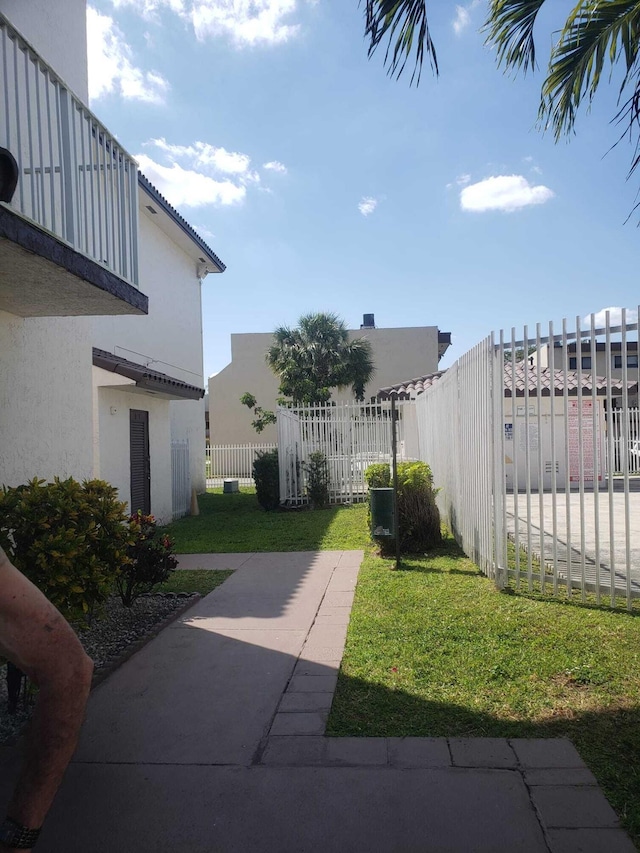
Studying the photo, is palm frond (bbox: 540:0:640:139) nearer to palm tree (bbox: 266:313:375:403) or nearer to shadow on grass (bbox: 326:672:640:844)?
shadow on grass (bbox: 326:672:640:844)

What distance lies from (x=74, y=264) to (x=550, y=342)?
384 centimetres

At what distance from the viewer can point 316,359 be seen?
2392cm

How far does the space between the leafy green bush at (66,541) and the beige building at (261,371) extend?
27648mm

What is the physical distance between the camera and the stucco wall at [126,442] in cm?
1022

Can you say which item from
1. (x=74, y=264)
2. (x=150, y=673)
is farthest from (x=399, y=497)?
(x=74, y=264)

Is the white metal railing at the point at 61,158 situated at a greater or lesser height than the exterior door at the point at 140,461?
greater

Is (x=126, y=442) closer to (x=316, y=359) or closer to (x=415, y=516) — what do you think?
(x=415, y=516)

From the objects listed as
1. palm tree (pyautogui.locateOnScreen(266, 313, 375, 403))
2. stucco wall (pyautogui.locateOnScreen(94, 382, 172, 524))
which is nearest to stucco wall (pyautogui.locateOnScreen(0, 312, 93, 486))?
stucco wall (pyautogui.locateOnScreen(94, 382, 172, 524))

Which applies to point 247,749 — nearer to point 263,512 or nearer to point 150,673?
point 150,673

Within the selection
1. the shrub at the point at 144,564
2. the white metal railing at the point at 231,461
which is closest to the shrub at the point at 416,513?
the shrub at the point at 144,564

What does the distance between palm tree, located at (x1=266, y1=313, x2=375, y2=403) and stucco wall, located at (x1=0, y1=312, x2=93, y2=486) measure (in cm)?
1665

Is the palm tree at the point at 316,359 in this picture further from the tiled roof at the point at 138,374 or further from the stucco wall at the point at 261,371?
the tiled roof at the point at 138,374

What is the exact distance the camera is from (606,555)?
8312 mm

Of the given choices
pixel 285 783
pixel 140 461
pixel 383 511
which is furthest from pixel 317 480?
pixel 285 783
